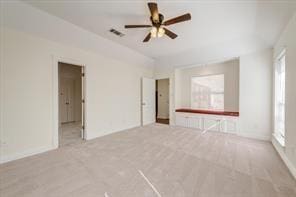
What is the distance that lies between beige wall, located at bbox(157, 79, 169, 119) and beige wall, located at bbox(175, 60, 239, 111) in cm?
142

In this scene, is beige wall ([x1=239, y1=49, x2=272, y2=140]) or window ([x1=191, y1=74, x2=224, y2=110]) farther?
window ([x1=191, y1=74, x2=224, y2=110])

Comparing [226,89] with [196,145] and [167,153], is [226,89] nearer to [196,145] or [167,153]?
[196,145]

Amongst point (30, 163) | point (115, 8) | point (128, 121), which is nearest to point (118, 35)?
point (115, 8)

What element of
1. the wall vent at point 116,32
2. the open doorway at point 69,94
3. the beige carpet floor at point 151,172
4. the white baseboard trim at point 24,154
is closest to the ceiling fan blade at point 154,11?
the wall vent at point 116,32

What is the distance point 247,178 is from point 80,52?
440 centimetres

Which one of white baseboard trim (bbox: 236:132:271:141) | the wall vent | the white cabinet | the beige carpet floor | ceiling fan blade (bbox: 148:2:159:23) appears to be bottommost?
the beige carpet floor

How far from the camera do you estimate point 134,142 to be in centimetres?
374

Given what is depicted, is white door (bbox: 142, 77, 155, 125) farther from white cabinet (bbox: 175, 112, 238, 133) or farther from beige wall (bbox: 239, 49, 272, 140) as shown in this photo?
beige wall (bbox: 239, 49, 272, 140)

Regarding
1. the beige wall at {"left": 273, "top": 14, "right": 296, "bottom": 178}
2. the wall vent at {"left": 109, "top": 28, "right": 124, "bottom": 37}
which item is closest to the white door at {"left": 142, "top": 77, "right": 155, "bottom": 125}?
the wall vent at {"left": 109, "top": 28, "right": 124, "bottom": 37}

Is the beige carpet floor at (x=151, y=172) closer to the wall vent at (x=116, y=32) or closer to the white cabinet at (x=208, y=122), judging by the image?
the white cabinet at (x=208, y=122)

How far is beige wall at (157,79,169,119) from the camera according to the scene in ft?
25.7

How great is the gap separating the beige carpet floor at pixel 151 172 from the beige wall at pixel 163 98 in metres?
4.42

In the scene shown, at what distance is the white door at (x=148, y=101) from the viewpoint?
5891 millimetres

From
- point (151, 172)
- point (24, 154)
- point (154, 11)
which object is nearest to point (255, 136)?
point (151, 172)
